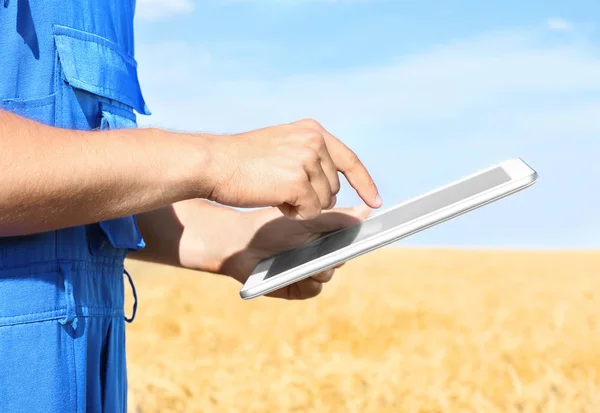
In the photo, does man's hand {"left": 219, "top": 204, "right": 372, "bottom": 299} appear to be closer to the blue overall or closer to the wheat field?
the blue overall

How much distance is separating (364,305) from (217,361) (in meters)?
1.17

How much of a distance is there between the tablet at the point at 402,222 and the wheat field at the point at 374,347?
1.53m

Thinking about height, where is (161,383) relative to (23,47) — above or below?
below

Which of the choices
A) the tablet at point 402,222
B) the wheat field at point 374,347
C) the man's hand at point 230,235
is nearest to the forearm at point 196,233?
the man's hand at point 230,235

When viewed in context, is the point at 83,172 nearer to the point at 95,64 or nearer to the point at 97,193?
the point at 97,193

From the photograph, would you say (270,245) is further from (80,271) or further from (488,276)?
(488,276)

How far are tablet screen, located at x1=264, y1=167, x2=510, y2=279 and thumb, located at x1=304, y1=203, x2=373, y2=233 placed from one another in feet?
0.15

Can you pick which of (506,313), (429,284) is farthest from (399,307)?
(429,284)

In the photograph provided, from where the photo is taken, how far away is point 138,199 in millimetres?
1160

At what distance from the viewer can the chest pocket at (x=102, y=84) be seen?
1384 millimetres

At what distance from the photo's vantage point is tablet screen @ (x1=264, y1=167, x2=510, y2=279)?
127 centimetres

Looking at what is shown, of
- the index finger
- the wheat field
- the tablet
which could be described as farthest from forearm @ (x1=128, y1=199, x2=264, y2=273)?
the wheat field

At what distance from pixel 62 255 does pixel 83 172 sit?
294 mm

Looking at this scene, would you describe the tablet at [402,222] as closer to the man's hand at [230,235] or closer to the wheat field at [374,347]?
the man's hand at [230,235]
